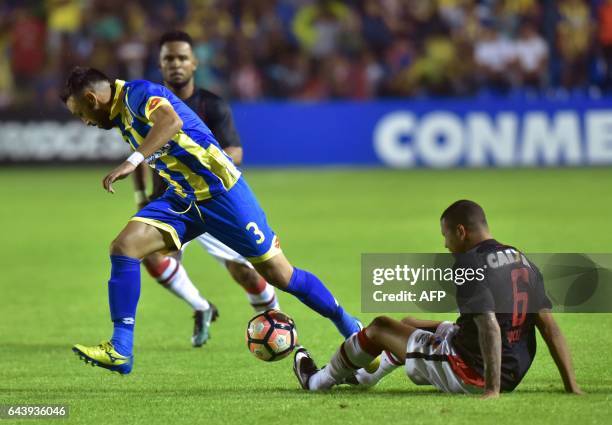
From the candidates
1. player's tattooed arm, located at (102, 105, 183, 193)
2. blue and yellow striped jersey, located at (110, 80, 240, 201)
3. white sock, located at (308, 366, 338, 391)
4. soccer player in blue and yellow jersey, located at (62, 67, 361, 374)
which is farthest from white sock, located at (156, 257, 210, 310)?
white sock, located at (308, 366, 338, 391)

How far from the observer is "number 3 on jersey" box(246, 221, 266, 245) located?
7.29m

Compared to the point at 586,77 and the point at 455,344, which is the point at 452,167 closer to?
the point at 586,77

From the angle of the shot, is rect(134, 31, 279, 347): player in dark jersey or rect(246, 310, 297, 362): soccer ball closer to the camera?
rect(246, 310, 297, 362): soccer ball

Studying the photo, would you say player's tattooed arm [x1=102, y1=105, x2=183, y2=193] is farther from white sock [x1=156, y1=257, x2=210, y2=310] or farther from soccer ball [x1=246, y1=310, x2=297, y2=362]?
white sock [x1=156, y1=257, x2=210, y2=310]

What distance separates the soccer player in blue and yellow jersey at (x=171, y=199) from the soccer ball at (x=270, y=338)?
0.31 meters

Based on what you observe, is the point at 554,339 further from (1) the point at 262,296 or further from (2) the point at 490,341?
(1) the point at 262,296

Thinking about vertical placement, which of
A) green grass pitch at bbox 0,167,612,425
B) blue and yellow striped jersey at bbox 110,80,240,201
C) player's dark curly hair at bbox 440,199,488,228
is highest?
blue and yellow striped jersey at bbox 110,80,240,201

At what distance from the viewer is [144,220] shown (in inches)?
288

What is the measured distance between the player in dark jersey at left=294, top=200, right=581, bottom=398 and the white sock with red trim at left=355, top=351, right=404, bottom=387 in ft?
0.24

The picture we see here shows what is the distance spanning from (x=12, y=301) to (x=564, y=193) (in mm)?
10335

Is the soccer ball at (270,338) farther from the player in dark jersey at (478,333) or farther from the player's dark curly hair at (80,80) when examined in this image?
the player's dark curly hair at (80,80)

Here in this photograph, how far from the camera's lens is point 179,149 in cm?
725

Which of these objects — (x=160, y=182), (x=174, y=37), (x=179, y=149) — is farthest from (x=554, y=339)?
(x=174, y=37)

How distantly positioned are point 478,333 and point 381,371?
0.87 metres
